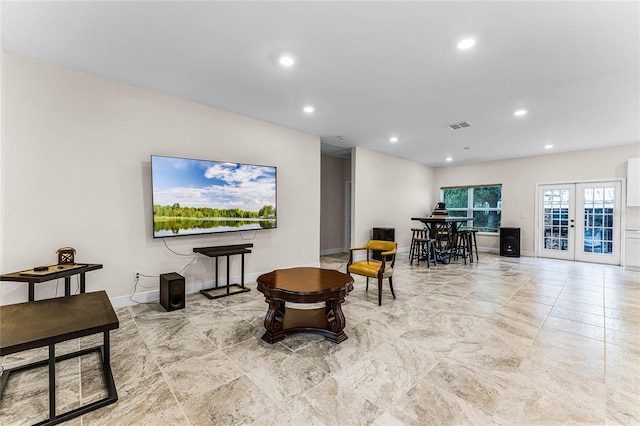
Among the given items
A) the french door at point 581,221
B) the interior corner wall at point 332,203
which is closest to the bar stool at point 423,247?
the interior corner wall at point 332,203

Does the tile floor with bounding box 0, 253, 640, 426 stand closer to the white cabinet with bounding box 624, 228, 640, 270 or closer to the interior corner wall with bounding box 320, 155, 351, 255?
the white cabinet with bounding box 624, 228, 640, 270

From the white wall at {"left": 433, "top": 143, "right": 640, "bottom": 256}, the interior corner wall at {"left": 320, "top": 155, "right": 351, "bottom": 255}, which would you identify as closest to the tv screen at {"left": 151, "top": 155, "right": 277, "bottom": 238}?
the interior corner wall at {"left": 320, "top": 155, "right": 351, "bottom": 255}

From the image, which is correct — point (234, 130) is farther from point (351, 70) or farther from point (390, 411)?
point (390, 411)

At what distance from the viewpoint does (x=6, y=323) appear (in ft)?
5.57

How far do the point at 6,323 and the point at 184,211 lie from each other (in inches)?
87.7

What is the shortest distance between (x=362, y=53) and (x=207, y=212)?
284 centimetres

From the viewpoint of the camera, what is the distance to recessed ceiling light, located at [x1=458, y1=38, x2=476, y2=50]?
2479 millimetres

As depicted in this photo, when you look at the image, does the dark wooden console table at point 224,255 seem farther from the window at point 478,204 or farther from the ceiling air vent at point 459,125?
the window at point 478,204

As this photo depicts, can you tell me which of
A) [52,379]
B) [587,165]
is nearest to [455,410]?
[52,379]

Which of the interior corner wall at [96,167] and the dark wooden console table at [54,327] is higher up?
the interior corner wall at [96,167]

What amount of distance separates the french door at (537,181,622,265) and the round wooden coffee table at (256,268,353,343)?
23.5 ft

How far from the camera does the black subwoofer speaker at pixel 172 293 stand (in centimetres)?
336

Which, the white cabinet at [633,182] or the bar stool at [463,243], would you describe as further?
the bar stool at [463,243]

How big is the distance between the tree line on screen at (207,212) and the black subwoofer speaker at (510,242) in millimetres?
6399
